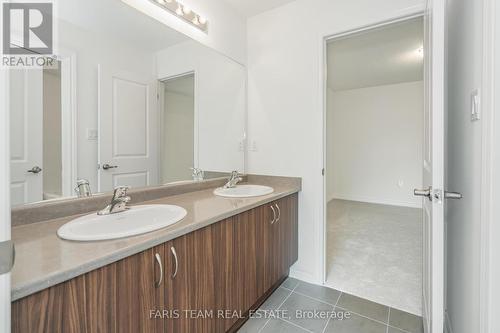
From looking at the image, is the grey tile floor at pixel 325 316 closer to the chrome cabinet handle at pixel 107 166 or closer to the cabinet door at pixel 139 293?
the cabinet door at pixel 139 293

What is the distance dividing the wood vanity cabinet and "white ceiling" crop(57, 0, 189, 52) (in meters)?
1.20

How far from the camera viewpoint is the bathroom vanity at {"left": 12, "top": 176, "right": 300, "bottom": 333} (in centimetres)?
65

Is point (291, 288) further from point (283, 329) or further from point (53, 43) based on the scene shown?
point (53, 43)

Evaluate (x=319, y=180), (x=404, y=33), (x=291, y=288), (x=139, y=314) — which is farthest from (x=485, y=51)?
(x=404, y=33)

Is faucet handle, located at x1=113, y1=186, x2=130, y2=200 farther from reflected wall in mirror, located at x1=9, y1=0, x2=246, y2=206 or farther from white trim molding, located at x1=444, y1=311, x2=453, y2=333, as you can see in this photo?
white trim molding, located at x1=444, y1=311, x2=453, y2=333

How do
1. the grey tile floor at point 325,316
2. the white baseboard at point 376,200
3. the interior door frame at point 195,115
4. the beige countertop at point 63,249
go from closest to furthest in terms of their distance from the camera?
the beige countertop at point 63,249
the grey tile floor at point 325,316
the interior door frame at point 195,115
the white baseboard at point 376,200

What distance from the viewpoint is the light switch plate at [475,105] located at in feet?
2.84

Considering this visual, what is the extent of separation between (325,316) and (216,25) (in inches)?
92.7

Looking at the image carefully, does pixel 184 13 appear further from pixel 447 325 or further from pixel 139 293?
pixel 447 325

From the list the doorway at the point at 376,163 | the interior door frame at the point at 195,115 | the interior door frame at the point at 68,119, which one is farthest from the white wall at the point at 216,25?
the doorway at the point at 376,163

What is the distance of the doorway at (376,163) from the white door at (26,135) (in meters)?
2.04

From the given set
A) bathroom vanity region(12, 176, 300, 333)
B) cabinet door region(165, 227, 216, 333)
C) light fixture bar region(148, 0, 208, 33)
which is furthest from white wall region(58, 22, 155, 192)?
cabinet door region(165, 227, 216, 333)

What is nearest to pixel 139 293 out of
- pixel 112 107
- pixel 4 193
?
pixel 4 193

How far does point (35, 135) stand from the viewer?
1.07 meters
